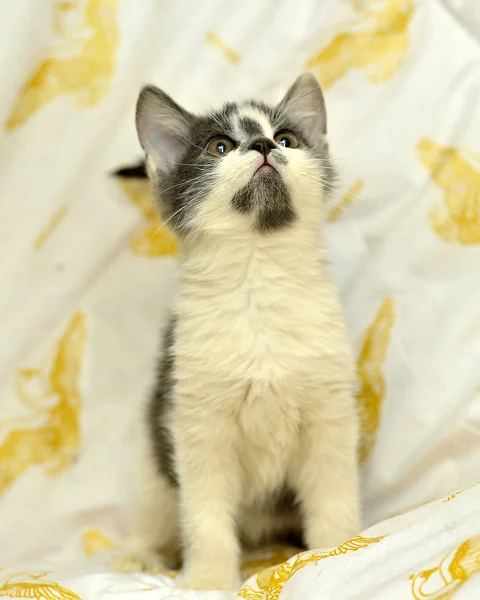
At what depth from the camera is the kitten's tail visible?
172cm

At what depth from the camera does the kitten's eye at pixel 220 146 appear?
132 cm

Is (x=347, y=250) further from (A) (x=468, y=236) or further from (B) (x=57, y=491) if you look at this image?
(B) (x=57, y=491)

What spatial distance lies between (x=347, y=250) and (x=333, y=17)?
676 mm

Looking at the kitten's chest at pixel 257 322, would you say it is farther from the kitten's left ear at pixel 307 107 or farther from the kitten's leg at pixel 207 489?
the kitten's left ear at pixel 307 107

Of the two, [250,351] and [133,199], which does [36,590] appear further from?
[133,199]

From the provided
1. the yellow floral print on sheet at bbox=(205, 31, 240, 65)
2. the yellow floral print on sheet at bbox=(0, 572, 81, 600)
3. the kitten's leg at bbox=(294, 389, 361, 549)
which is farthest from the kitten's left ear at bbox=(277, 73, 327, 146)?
the yellow floral print on sheet at bbox=(0, 572, 81, 600)

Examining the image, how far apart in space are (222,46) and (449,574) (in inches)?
59.0

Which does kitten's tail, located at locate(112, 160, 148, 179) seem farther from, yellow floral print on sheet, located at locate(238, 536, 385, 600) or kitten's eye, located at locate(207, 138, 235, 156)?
yellow floral print on sheet, located at locate(238, 536, 385, 600)

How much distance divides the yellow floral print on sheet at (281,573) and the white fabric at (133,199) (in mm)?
520


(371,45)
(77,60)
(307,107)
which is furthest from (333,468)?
(77,60)

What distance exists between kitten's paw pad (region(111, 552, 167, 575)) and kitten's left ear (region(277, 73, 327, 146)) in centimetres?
105

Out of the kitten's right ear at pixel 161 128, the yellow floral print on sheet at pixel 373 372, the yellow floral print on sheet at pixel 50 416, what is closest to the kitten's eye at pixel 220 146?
the kitten's right ear at pixel 161 128

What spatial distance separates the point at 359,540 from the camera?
3.44 ft

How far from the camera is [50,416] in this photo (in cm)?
174
